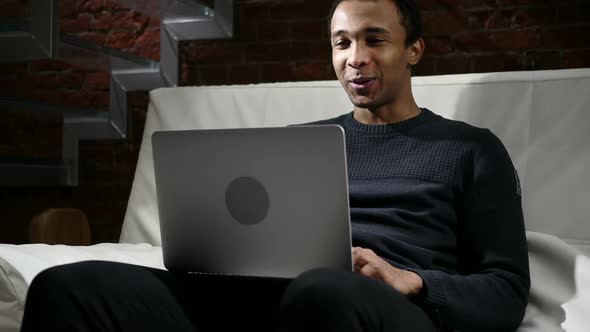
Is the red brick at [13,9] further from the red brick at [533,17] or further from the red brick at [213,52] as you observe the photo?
the red brick at [533,17]

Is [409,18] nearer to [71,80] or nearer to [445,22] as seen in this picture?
[445,22]

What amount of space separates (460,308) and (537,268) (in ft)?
1.33

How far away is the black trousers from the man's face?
19.9 inches

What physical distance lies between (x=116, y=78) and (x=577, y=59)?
1565 mm

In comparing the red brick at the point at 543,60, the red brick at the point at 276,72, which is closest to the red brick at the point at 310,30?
the red brick at the point at 276,72

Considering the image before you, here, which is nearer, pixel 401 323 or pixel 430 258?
pixel 401 323

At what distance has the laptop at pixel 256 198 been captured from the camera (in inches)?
45.1

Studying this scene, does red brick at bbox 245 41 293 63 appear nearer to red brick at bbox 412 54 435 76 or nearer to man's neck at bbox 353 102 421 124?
red brick at bbox 412 54 435 76

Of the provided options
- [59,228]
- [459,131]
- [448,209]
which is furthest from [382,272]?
[59,228]

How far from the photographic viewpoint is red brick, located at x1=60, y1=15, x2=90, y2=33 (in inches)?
123

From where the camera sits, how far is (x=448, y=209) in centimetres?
152

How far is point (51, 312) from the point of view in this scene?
1.17 metres

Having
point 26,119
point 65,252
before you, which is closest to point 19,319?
point 65,252

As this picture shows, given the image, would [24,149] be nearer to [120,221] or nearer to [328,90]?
[120,221]
